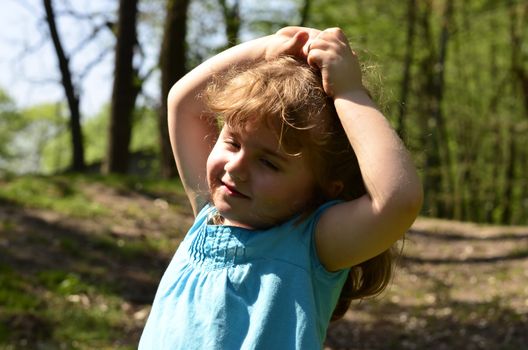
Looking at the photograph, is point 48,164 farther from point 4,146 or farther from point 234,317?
point 234,317

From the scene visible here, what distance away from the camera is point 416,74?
76.0ft

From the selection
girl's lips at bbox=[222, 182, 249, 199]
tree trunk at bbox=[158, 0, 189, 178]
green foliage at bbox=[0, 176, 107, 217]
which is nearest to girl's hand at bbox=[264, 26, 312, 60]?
girl's lips at bbox=[222, 182, 249, 199]

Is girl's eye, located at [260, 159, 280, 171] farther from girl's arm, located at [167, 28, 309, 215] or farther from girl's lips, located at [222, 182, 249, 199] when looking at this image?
girl's arm, located at [167, 28, 309, 215]

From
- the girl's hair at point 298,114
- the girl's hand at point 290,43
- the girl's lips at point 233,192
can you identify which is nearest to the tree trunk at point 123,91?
the girl's hand at point 290,43

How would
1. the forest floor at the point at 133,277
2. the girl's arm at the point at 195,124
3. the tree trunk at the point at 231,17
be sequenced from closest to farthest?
the girl's arm at the point at 195,124 < the forest floor at the point at 133,277 < the tree trunk at the point at 231,17

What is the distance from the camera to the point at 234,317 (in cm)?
198

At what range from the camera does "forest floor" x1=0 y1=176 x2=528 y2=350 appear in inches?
228

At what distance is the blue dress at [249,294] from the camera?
1950 millimetres

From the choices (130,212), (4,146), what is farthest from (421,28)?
(4,146)

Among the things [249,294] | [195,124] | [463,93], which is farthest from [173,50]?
[463,93]

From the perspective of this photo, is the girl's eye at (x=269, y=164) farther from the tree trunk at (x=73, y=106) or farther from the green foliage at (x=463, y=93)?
the green foliage at (x=463, y=93)

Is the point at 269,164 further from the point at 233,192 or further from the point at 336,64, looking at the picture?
the point at 336,64

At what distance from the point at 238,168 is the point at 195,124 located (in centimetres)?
51

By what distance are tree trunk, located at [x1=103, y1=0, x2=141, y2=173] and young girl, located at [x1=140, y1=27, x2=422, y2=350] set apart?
9782mm
